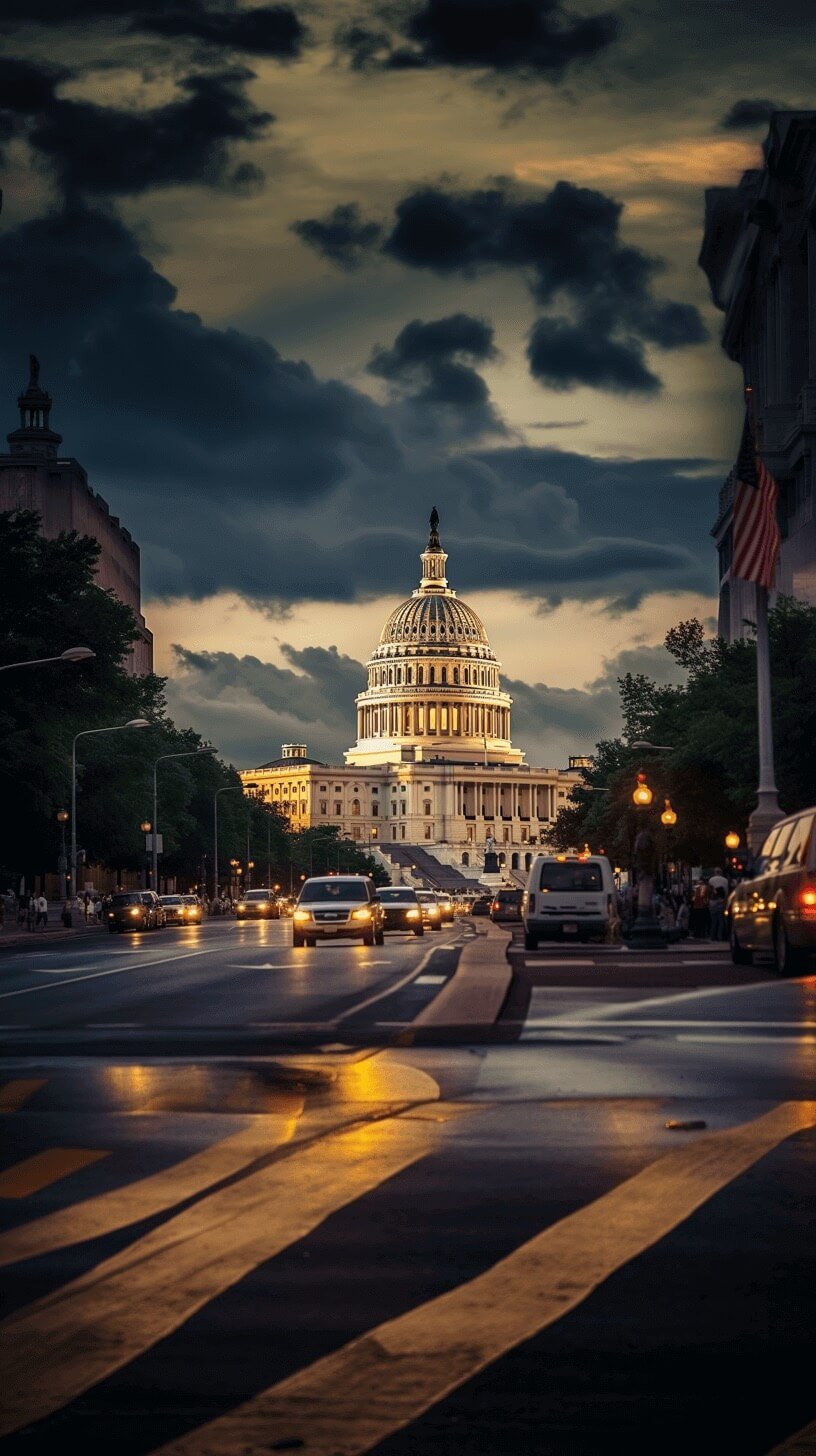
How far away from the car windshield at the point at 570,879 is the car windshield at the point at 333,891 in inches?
186

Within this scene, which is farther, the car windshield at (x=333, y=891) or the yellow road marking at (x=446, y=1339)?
the car windshield at (x=333, y=891)

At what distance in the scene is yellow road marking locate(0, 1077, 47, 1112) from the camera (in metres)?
13.8

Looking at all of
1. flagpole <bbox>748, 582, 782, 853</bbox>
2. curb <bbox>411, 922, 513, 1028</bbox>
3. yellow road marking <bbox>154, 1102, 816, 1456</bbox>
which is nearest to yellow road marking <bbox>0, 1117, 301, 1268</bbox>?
yellow road marking <bbox>154, 1102, 816, 1456</bbox>

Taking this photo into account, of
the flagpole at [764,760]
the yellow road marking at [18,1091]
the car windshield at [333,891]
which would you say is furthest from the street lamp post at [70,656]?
the yellow road marking at [18,1091]

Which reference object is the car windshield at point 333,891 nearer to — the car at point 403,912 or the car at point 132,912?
the car at point 403,912

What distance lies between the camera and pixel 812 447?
9119 centimetres

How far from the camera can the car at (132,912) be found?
86875 mm

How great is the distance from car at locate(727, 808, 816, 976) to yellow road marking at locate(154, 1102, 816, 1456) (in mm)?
17483

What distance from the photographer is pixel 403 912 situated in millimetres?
68875

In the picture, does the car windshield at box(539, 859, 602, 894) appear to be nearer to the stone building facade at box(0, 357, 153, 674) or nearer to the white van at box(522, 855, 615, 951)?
the white van at box(522, 855, 615, 951)

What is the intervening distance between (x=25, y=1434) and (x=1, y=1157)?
5787mm

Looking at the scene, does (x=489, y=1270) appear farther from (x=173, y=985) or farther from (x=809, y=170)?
(x=809, y=170)

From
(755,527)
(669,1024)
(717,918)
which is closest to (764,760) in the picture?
(755,527)

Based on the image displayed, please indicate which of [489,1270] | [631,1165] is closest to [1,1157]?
[631,1165]
